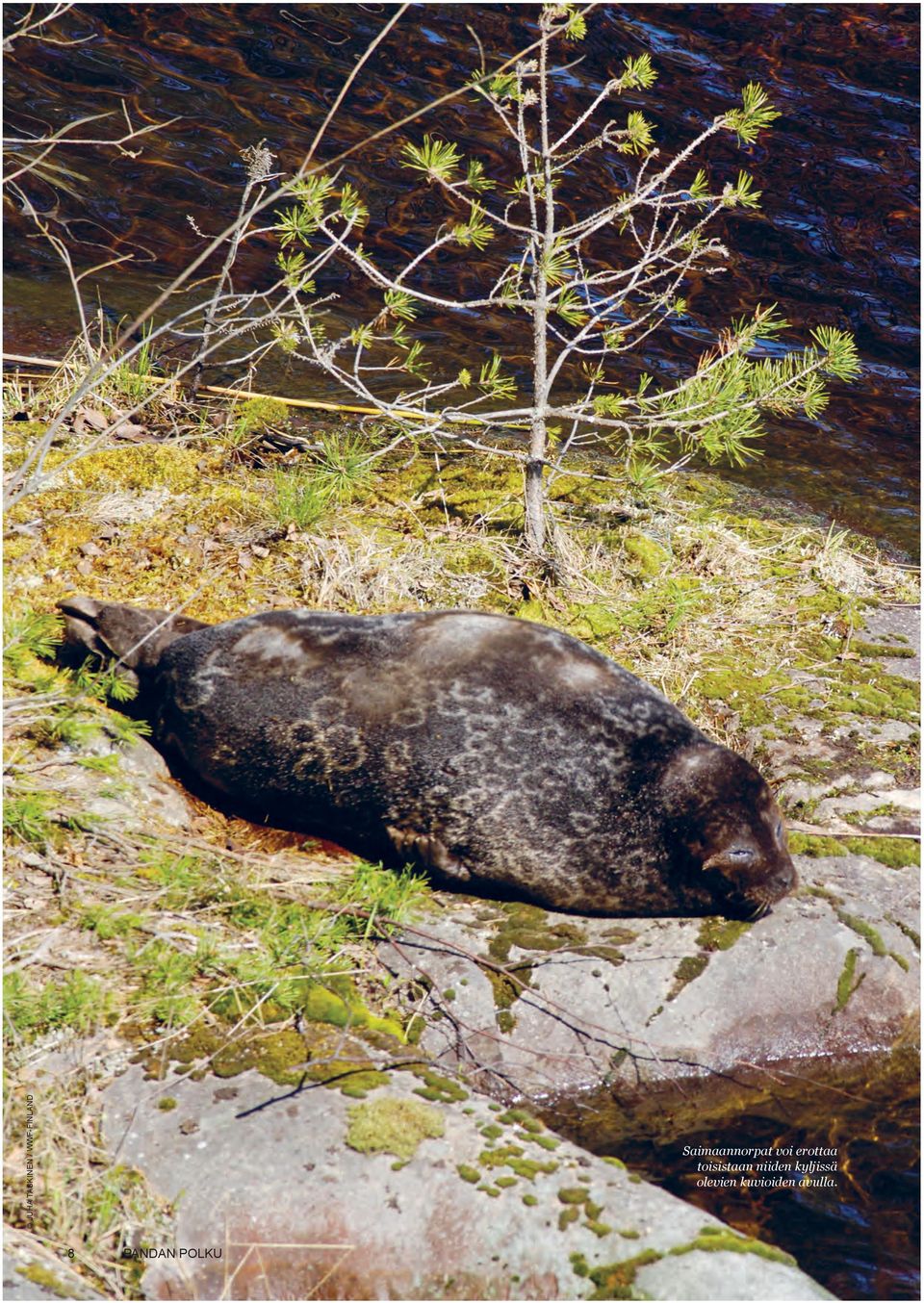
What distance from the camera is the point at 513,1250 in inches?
140

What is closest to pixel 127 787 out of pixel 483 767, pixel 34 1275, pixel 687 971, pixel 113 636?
pixel 113 636

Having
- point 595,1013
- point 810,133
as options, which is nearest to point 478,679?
point 595,1013

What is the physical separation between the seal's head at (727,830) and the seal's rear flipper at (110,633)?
2.44 metres

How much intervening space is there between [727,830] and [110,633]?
9.63 feet

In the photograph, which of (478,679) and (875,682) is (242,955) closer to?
(478,679)

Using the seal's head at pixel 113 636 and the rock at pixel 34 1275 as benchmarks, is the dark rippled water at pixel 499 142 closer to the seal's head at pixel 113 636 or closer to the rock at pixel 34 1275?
the seal's head at pixel 113 636

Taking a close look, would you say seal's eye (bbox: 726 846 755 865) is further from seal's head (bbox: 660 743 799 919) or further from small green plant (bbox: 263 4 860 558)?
Answer: small green plant (bbox: 263 4 860 558)

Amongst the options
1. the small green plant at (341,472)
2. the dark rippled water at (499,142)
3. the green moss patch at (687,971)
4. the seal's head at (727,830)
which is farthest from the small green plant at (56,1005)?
the dark rippled water at (499,142)

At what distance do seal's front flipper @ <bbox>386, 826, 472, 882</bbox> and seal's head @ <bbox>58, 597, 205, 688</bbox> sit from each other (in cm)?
142

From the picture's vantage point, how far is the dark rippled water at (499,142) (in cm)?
1060

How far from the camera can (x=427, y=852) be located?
5145mm

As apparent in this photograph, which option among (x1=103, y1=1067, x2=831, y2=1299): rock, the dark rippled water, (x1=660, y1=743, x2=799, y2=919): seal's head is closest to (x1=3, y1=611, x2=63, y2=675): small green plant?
(x1=103, y1=1067, x2=831, y2=1299): rock

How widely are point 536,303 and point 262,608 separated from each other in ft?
7.35

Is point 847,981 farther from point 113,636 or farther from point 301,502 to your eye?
point 301,502
